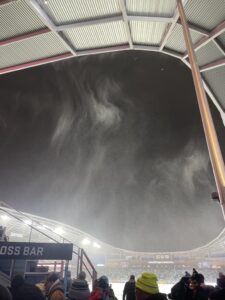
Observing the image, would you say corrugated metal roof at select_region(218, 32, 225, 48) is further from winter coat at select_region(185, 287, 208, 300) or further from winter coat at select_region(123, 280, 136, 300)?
winter coat at select_region(123, 280, 136, 300)

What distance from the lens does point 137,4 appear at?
980 cm

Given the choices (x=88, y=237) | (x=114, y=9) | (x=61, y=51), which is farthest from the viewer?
(x=88, y=237)

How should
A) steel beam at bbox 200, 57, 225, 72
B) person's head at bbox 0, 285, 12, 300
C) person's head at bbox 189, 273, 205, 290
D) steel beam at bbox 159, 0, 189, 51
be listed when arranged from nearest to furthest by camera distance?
1. person's head at bbox 0, 285, 12, 300
2. person's head at bbox 189, 273, 205, 290
3. steel beam at bbox 159, 0, 189, 51
4. steel beam at bbox 200, 57, 225, 72

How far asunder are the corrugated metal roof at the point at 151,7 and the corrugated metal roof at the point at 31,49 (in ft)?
11.7

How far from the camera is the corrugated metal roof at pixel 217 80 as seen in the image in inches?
462

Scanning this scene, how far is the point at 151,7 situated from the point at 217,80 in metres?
4.71

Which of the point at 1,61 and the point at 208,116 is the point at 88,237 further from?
the point at 208,116

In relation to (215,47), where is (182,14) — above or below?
below

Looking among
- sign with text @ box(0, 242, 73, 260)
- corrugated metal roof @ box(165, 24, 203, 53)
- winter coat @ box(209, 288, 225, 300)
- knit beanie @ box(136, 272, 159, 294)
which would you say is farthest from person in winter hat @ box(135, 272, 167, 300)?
corrugated metal roof @ box(165, 24, 203, 53)

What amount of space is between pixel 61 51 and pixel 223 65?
7.58m

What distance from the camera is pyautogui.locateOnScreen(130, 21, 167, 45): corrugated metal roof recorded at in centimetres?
1098

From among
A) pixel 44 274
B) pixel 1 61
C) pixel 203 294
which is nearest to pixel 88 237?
pixel 44 274

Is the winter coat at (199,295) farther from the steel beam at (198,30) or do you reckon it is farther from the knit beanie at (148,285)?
the steel beam at (198,30)

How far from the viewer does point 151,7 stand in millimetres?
9867
